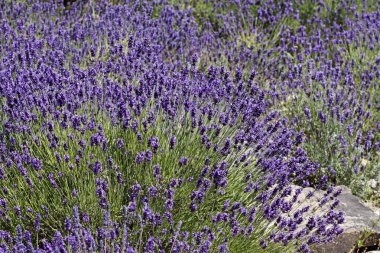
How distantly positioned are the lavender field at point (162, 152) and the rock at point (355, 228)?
13 cm


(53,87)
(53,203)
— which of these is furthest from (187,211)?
(53,87)

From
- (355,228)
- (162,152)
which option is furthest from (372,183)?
(162,152)

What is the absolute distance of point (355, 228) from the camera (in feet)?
12.1

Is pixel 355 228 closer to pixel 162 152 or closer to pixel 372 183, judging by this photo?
pixel 372 183

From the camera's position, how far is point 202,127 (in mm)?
3301

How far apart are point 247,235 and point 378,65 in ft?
9.01

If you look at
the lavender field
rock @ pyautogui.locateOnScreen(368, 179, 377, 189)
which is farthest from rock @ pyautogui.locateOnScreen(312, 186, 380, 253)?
rock @ pyautogui.locateOnScreen(368, 179, 377, 189)

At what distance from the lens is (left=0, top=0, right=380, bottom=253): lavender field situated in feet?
9.68

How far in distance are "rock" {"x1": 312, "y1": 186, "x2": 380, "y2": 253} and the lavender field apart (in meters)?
0.13

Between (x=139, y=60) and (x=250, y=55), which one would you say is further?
(x=250, y=55)

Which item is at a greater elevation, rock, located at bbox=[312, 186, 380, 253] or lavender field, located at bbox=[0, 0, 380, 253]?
lavender field, located at bbox=[0, 0, 380, 253]

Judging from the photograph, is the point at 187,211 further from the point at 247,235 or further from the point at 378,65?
the point at 378,65

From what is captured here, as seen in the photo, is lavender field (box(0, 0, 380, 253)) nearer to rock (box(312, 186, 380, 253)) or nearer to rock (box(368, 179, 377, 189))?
rock (box(368, 179, 377, 189))

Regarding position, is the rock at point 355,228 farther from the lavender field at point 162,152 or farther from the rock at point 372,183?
the rock at point 372,183
